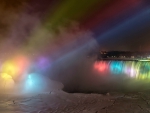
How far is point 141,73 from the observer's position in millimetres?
18438

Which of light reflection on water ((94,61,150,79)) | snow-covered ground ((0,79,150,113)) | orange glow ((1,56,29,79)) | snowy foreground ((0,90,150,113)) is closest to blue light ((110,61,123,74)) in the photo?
light reflection on water ((94,61,150,79))

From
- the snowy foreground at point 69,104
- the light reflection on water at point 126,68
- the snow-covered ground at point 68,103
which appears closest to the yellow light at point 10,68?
the snow-covered ground at point 68,103

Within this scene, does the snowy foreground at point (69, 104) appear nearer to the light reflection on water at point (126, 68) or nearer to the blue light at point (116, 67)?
the light reflection on water at point (126, 68)

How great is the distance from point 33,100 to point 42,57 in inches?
379

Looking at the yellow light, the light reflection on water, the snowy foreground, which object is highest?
the light reflection on water

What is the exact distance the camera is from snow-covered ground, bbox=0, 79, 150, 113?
7.73 meters

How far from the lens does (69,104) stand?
27.9ft

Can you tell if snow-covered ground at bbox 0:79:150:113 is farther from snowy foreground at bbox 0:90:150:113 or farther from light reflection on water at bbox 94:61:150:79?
light reflection on water at bbox 94:61:150:79

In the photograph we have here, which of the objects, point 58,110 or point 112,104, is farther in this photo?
point 112,104

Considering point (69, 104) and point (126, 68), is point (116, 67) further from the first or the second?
point (69, 104)

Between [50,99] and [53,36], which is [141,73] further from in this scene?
[50,99]

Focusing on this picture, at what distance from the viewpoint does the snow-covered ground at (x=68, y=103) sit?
7734 millimetres

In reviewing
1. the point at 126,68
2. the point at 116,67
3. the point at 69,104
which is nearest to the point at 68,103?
the point at 69,104

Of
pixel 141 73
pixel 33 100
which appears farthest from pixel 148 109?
pixel 141 73
